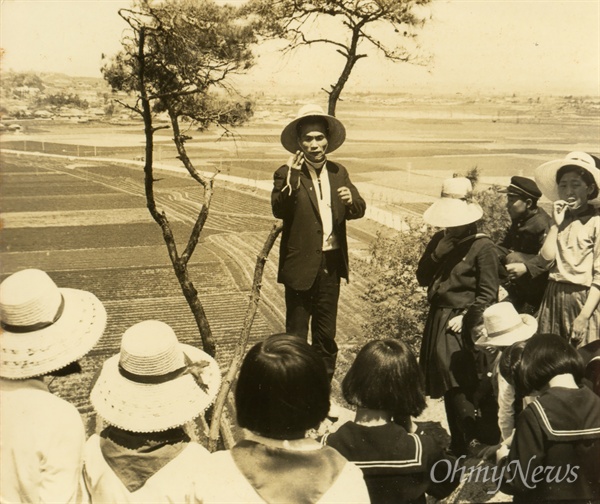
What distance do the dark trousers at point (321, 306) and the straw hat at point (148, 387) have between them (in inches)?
55.1

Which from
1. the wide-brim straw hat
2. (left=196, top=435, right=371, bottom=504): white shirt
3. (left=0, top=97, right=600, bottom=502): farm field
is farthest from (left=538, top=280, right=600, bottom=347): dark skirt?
(left=196, top=435, right=371, bottom=504): white shirt

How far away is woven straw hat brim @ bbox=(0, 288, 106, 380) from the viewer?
1.96 meters

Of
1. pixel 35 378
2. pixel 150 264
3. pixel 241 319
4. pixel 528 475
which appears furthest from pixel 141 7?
pixel 528 475

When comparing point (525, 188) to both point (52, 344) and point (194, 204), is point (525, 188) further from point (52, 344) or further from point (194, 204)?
point (52, 344)

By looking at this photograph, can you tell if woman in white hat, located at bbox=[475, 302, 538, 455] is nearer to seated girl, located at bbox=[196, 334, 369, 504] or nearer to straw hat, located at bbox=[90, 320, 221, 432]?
seated girl, located at bbox=[196, 334, 369, 504]

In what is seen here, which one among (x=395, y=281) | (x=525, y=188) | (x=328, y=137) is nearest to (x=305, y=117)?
(x=328, y=137)

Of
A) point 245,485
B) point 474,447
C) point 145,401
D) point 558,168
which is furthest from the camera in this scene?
point 558,168

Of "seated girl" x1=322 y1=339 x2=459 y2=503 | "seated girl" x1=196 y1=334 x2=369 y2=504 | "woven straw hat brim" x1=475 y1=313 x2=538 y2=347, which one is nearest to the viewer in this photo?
"seated girl" x1=196 y1=334 x2=369 y2=504

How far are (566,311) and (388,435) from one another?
69.2 inches

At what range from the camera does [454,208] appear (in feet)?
11.1

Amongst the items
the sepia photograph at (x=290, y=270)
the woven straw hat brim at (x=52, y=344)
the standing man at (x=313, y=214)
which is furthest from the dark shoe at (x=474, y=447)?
the woven straw hat brim at (x=52, y=344)

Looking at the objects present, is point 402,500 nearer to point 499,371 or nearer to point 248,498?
point 248,498

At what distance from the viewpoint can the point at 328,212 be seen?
3340 millimetres

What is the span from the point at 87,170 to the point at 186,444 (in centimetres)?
245
